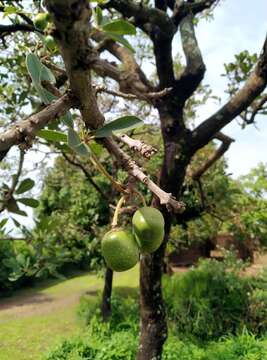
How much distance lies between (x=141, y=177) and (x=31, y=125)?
18 cm

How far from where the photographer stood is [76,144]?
25.4 inches

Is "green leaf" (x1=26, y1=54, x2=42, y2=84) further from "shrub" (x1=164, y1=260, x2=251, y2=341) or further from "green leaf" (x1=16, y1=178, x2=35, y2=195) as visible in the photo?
"shrub" (x1=164, y1=260, x2=251, y2=341)

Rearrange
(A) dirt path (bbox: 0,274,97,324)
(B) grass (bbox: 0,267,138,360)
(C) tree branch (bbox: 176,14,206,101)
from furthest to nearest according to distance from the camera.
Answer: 1. (A) dirt path (bbox: 0,274,97,324)
2. (B) grass (bbox: 0,267,138,360)
3. (C) tree branch (bbox: 176,14,206,101)

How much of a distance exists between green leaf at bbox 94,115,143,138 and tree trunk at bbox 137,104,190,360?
7.78 ft

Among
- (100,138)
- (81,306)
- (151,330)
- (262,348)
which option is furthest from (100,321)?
(100,138)

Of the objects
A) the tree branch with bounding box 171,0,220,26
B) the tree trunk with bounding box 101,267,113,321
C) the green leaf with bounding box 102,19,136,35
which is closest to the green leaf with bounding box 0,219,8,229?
the green leaf with bounding box 102,19,136,35

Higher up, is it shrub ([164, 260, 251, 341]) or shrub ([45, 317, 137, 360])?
shrub ([164, 260, 251, 341])

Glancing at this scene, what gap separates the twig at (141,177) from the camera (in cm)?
57

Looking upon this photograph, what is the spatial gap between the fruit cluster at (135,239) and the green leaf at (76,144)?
0.47 feet

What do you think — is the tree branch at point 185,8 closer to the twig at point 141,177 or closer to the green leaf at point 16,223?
the green leaf at point 16,223

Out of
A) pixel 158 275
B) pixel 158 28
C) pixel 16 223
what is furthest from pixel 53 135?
pixel 158 28

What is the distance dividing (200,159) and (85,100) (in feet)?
20.6

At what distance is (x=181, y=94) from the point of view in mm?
3473

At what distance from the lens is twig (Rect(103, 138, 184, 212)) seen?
570 mm
